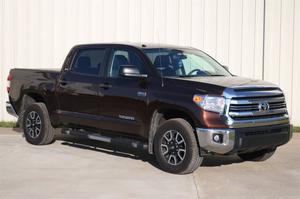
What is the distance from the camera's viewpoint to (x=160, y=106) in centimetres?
853

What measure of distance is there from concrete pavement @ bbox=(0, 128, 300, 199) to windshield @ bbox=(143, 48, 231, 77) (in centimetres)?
142

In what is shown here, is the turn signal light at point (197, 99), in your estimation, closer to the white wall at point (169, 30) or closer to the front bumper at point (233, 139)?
the front bumper at point (233, 139)

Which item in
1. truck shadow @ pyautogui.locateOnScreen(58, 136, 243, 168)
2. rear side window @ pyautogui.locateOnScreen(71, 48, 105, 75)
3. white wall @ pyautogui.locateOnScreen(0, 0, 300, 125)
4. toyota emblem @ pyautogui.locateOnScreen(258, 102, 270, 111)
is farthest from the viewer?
white wall @ pyautogui.locateOnScreen(0, 0, 300, 125)

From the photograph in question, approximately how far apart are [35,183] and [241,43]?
710cm

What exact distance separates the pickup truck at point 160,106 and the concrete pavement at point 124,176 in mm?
326

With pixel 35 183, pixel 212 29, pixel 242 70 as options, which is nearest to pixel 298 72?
pixel 242 70

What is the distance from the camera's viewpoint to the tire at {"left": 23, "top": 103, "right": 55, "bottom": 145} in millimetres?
10493

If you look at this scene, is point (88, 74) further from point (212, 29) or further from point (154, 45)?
point (212, 29)

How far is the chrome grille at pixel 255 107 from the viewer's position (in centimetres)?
802

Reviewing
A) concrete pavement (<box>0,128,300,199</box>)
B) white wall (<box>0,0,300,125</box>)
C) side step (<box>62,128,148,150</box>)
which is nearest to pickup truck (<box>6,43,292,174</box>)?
side step (<box>62,128,148,150</box>)

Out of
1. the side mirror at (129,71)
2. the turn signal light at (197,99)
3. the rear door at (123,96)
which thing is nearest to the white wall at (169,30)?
the rear door at (123,96)

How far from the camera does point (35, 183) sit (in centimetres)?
779

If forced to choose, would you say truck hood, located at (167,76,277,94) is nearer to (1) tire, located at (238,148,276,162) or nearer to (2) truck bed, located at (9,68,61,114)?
(1) tire, located at (238,148,276,162)

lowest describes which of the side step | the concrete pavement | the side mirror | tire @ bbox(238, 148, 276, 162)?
the concrete pavement
